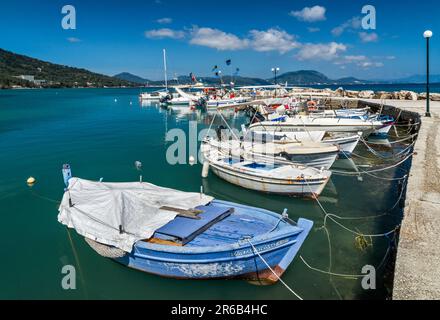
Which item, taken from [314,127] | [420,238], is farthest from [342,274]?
[314,127]

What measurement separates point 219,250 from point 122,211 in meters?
3.27

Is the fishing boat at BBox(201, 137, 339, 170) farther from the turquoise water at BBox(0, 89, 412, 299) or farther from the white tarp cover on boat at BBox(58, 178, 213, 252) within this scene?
the white tarp cover on boat at BBox(58, 178, 213, 252)

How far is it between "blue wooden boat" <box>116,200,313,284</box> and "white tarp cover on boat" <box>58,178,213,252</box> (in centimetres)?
36

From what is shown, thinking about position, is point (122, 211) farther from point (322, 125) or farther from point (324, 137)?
point (322, 125)

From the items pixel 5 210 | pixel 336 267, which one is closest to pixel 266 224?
pixel 336 267

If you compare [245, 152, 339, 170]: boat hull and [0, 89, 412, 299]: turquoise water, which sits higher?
[245, 152, 339, 170]: boat hull

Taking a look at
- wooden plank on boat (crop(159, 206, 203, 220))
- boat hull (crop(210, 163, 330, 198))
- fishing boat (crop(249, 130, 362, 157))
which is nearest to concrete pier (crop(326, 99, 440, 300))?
boat hull (crop(210, 163, 330, 198))

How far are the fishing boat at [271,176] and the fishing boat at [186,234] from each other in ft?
14.5

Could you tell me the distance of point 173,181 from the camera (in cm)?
1764

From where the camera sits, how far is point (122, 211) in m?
9.11

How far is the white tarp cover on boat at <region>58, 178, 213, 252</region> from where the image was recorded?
28.0 ft
